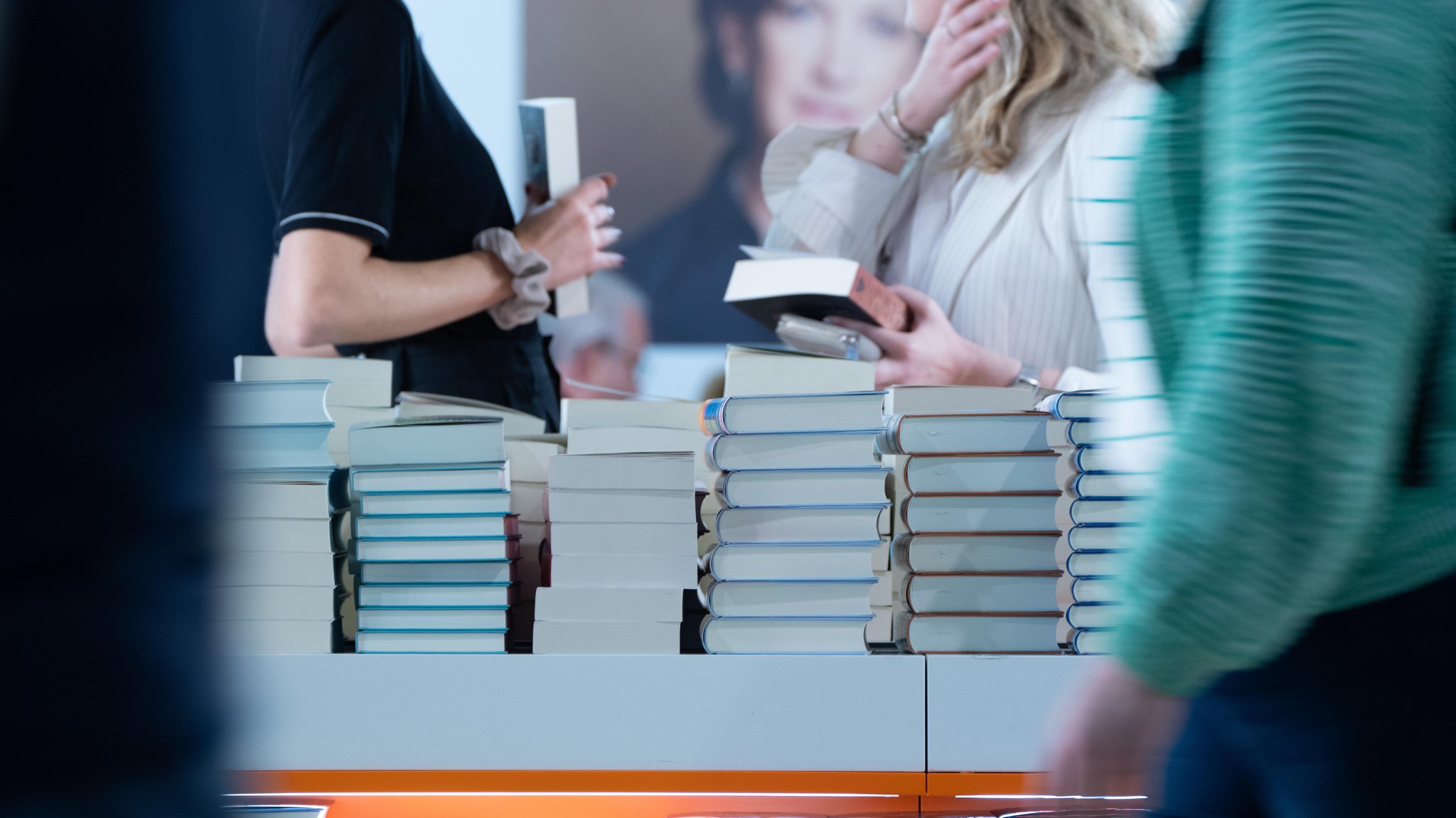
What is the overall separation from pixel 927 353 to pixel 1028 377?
23 cm

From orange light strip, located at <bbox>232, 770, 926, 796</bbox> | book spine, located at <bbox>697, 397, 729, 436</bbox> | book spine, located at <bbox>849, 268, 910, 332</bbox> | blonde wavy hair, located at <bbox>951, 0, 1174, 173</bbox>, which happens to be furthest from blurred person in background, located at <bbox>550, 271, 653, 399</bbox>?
orange light strip, located at <bbox>232, 770, 926, 796</bbox>

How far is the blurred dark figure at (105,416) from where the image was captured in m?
0.36

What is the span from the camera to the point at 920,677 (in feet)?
3.89

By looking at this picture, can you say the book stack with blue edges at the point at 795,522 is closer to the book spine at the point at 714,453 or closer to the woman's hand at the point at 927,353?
the book spine at the point at 714,453

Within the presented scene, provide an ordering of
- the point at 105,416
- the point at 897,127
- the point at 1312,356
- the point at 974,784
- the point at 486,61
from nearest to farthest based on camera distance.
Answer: the point at 105,416, the point at 1312,356, the point at 974,784, the point at 897,127, the point at 486,61

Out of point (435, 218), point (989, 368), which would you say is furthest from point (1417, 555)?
point (435, 218)

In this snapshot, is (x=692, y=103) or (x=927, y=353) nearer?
(x=927, y=353)

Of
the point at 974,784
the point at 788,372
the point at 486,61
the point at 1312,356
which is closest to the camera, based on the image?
the point at 1312,356

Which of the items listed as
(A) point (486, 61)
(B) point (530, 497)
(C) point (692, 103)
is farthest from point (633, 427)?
(A) point (486, 61)

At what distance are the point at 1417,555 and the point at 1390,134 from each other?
7.4 inches

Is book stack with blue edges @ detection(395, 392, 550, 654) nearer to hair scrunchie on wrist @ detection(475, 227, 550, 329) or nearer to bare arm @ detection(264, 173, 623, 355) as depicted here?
→ bare arm @ detection(264, 173, 623, 355)

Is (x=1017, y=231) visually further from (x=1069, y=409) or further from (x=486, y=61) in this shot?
(x=486, y=61)

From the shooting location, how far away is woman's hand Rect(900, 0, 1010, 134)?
2.05 metres

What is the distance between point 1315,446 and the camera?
1.59ft
